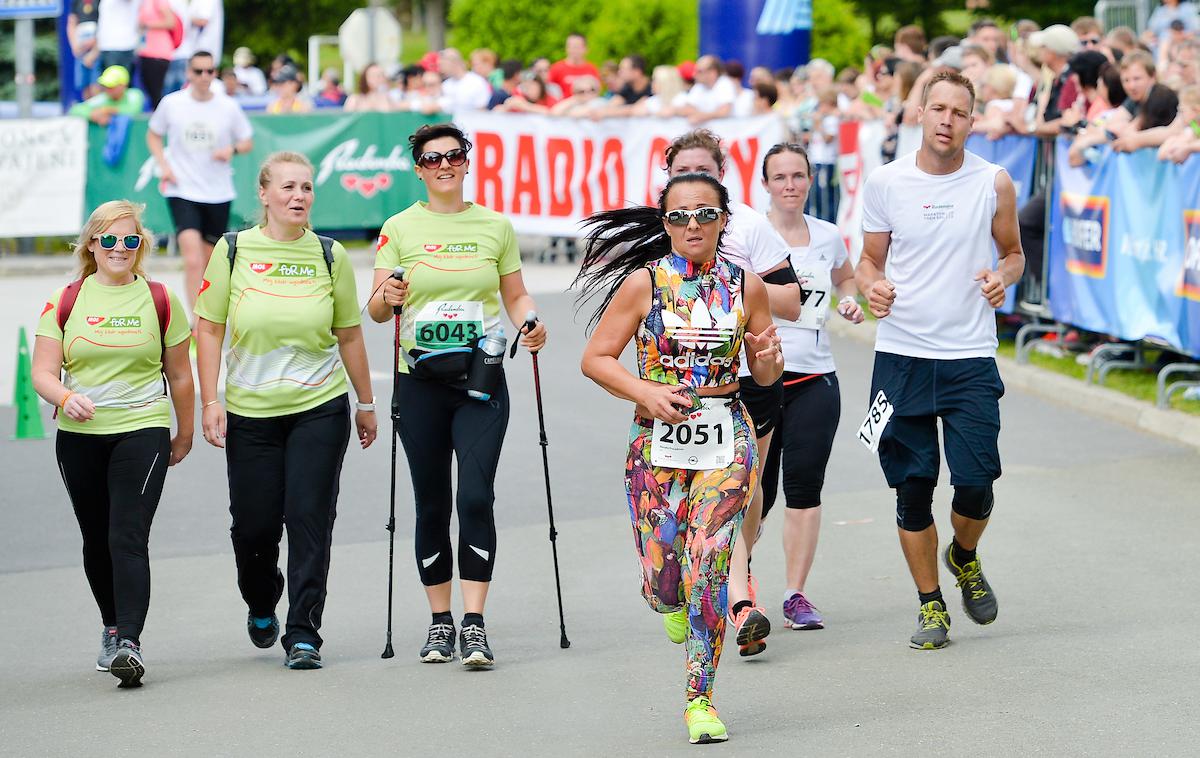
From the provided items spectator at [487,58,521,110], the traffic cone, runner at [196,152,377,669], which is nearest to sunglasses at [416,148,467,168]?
runner at [196,152,377,669]

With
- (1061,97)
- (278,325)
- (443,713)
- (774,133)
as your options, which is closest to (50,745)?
(443,713)

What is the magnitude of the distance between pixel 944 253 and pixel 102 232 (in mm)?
3103

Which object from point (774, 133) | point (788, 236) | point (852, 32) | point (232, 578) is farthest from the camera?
point (852, 32)

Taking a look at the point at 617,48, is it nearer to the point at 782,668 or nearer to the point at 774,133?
the point at 774,133

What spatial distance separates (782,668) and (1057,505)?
10.9 ft

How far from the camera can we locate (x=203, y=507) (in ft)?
33.6

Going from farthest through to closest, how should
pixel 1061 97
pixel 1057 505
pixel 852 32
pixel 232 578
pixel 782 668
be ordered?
1. pixel 852 32
2. pixel 1061 97
3. pixel 1057 505
4. pixel 232 578
5. pixel 782 668

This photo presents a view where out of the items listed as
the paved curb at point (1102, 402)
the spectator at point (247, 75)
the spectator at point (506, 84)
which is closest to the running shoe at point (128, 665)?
the paved curb at point (1102, 402)

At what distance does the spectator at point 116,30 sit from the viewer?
23.2 metres

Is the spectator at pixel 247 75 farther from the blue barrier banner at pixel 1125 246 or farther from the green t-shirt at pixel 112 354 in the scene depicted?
the green t-shirt at pixel 112 354

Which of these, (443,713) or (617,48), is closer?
(443,713)

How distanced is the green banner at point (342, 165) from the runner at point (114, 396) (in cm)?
1510

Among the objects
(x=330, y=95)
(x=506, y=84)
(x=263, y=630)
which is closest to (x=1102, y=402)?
(x=263, y=630)

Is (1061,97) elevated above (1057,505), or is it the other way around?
(1061,97)
